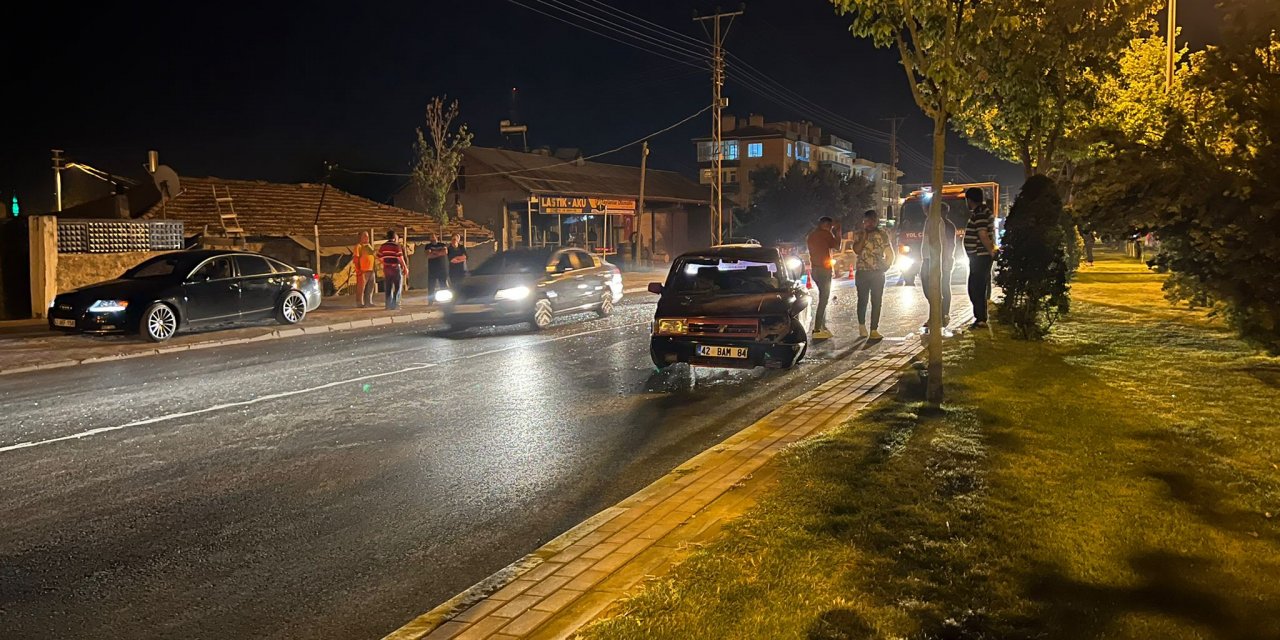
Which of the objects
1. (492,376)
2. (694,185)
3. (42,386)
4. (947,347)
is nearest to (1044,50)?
(947,347)

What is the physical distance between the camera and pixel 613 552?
15.5 ft

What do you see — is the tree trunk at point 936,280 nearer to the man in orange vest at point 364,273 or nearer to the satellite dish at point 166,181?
the man in orange vest at point 364,273

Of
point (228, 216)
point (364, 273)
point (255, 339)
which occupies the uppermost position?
point (228, 216)

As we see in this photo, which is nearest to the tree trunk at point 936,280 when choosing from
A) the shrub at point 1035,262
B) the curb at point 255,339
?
the shrub at point 1035,262

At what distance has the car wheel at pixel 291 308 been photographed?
58.7ft

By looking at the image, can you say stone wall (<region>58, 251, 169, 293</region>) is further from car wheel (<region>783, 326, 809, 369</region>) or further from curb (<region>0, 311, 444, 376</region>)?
car wheel (<region>783, 326, 809, 369</region>)

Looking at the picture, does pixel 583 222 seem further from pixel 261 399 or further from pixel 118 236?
pixel 261 399

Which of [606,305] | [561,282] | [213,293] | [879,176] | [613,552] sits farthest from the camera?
[879,176]

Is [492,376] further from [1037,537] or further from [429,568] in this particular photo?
[1037,537]

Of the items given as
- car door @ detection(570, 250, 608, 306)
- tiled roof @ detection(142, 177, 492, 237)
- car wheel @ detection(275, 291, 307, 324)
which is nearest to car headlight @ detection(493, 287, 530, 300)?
car door @ detection(570, 250, 608, 306)

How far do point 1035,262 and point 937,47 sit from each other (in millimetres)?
4925

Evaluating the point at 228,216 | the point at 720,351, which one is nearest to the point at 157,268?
the point at 228,216

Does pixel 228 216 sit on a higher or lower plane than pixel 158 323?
higher

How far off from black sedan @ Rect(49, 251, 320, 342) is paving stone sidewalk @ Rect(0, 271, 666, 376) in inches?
11.0
